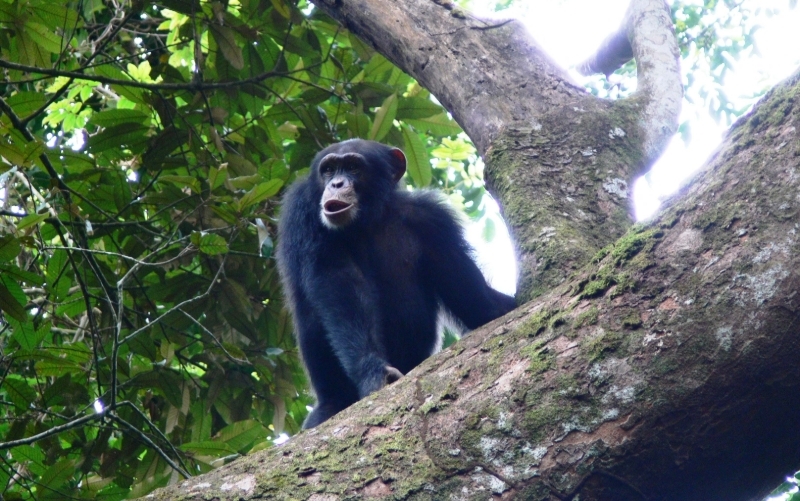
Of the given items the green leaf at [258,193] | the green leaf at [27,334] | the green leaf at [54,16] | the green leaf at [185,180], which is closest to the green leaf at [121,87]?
the green leaf at [54,16]

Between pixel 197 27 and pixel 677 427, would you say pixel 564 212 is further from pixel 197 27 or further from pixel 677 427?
pixel 197 27

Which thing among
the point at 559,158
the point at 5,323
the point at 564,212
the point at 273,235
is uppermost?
the point at 273,235

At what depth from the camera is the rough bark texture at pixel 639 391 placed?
73.8 inches

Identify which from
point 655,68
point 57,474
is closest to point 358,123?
point 655,68

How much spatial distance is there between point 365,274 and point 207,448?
1.46m

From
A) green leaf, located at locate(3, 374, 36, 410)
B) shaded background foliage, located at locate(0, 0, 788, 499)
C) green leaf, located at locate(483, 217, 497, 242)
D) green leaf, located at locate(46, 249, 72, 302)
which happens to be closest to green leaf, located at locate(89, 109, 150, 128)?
shaded background foliage, located at locate(0, 0, 788, 499)

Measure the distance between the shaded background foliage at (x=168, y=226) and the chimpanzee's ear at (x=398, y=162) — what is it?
0.23ft

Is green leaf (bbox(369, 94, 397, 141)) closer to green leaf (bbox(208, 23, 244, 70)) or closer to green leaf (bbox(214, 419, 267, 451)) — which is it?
green leaf (bbox(208, 23, 244, 70))

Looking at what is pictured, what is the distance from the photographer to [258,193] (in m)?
4.18

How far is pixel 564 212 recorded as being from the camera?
350 centimetres

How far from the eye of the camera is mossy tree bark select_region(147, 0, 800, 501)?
188 centimetres

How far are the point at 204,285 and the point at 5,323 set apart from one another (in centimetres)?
126

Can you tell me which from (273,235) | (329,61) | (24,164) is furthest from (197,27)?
(24,164)

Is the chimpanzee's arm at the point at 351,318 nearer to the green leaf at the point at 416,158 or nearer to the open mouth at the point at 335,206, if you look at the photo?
the open mouth at the point at 335,206
